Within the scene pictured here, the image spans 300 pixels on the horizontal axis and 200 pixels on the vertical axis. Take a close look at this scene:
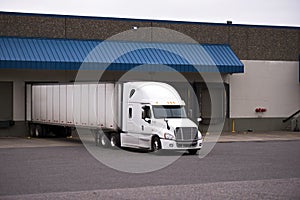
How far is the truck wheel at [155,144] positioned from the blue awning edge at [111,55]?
37.8 ft

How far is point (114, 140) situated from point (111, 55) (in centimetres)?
1037

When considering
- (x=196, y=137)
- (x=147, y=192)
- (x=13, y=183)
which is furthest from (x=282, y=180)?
(x=196, y=137)

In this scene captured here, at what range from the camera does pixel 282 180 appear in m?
16.7

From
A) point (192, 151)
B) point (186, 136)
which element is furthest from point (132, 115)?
point (192, 151)

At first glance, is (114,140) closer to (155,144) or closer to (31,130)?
(155,144)

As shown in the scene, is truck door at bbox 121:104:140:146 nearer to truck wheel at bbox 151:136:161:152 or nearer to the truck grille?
A: truck wheel at bbox 151:136:161:152

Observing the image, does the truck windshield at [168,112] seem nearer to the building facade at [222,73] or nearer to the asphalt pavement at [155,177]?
the asphalt pavement at [155,177]

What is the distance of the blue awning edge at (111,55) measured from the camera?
35.8 metres

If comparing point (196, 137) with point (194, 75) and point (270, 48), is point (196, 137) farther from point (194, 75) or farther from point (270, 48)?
point (270, 48)

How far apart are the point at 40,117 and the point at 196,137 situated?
13028 mm

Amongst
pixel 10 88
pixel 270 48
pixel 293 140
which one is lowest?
pixel 293 140

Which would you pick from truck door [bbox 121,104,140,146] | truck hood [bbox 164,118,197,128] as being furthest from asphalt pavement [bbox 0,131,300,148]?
truck hood [bbox 164,118,197,128]

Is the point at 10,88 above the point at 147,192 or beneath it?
above

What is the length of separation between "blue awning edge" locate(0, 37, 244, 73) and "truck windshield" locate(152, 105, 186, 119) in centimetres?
1048
